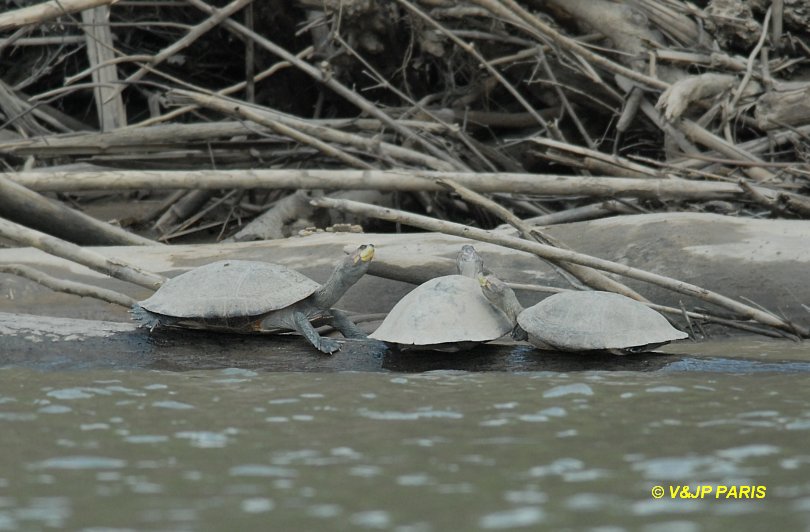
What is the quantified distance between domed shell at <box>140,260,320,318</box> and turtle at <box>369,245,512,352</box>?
0.50 meters

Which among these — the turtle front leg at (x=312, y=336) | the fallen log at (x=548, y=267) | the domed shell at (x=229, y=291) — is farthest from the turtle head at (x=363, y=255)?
the fallen log at (x=548, y=267)

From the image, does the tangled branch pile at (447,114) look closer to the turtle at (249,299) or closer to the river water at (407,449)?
the turtle at (249,299)

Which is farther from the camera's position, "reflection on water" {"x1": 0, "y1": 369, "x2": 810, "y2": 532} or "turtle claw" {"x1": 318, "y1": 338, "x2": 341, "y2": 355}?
"turtle claw" {"x1": 318, "y1": 338, "x2": 341, "y2": 355}

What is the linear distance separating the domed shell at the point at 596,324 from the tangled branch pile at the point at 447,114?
2121mm

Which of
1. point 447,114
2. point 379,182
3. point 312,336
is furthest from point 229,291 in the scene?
point 447,114

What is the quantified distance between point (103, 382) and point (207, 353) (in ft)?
1.88

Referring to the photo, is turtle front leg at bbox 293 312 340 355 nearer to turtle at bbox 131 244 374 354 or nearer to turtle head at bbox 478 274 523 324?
turtle at bbox 131 244 374 354

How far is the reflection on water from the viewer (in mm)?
2820

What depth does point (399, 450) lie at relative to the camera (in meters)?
3.45

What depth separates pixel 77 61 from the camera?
11055 millimetres

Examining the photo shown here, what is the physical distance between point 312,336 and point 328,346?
105 mm

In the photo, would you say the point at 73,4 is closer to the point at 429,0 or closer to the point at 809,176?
the point at 429,0

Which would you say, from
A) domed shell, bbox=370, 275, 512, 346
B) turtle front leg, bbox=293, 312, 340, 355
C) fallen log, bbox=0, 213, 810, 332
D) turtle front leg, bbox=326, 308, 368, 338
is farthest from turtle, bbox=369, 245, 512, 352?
fallen log, bbox=0, 213, 810, 332

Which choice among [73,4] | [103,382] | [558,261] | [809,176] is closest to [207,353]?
[103,382]
